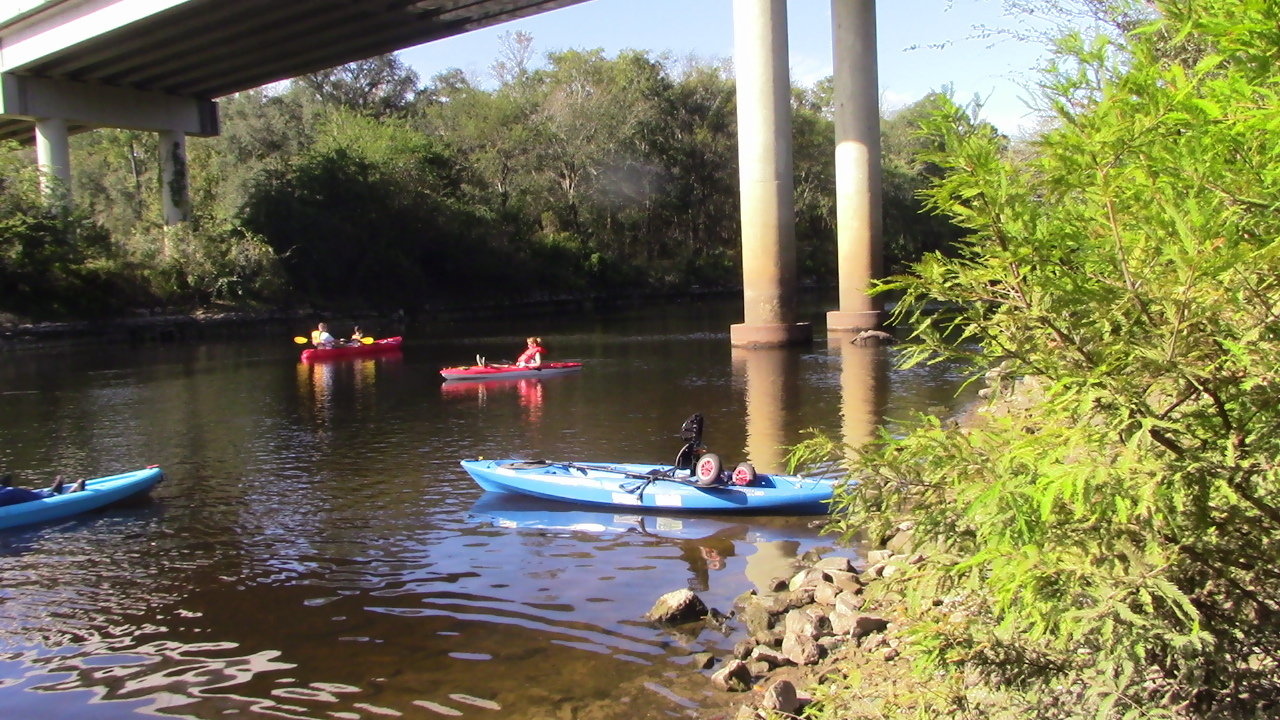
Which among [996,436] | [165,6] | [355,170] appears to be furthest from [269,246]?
[996,436]

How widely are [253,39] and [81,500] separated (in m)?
22.0

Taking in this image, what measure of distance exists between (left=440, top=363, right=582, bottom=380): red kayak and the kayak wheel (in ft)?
38.4

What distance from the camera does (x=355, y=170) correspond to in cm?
4356

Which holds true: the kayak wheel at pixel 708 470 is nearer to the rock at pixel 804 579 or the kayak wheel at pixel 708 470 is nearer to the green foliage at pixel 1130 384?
the rock at pixel 804 579

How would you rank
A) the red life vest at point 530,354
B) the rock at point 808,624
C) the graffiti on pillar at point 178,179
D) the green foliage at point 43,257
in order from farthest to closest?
1. the graffiti on pillar at point 178,179
2. the green foliage at point 43,257
3. the red life vest at point 530,354
4. the rock at point 808,624

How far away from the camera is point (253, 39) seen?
95.5ft

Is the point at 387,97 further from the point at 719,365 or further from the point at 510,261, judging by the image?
the point at 719,365

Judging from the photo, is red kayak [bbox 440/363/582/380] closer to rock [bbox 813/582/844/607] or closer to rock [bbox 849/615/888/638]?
rock [bbox 813/582/844/607]

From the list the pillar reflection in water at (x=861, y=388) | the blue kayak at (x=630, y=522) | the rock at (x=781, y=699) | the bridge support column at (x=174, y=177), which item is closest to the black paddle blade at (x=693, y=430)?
the blue kayak at (x=630, y=522)

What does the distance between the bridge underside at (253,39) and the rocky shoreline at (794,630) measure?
22864mm

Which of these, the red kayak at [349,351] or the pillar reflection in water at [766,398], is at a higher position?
the red kayak at [349,351]

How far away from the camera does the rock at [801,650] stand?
223 inches

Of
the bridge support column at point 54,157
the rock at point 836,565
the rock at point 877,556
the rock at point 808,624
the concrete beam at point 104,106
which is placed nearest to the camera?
the rock at point 808,624

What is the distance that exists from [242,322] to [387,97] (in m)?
32.2
